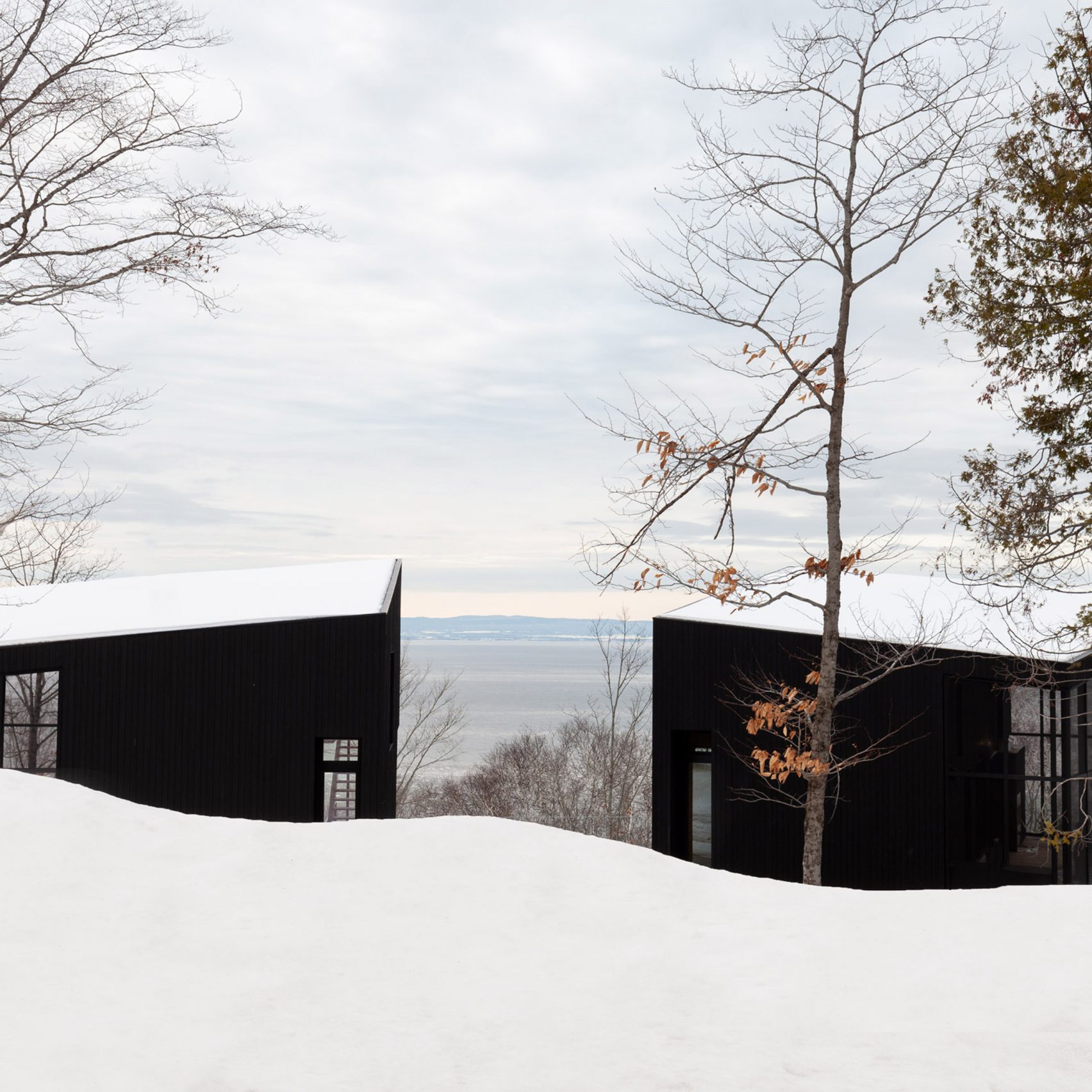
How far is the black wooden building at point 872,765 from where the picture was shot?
42.9 feet

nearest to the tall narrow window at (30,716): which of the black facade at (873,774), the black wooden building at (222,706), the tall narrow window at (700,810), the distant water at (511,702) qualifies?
the black wooden building at (222,706)

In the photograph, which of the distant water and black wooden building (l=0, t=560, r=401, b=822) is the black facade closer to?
black wooden building (l=0, t=560, r=401, b=822)

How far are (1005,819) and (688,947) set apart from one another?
1160cm

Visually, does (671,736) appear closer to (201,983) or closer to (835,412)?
(835,412)

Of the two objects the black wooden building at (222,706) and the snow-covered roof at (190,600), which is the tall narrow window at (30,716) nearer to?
the snow-covered roof at (190,600)

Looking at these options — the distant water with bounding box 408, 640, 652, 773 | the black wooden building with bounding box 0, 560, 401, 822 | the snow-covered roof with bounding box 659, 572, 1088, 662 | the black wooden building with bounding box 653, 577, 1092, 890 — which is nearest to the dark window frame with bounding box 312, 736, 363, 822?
the black wooden building with bounding box 0, 560, 401, 822

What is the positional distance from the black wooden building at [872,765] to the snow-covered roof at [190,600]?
16.1ft

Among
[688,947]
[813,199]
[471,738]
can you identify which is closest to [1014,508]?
[813,199]

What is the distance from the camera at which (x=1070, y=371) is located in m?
10.2

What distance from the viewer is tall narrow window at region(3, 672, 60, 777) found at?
22766 mm

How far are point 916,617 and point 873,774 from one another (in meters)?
2.22

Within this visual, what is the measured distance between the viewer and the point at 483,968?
10.5 feet

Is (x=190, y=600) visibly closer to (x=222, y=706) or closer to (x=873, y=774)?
(x=222, y=706)

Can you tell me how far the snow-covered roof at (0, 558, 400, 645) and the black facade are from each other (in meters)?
4.87
